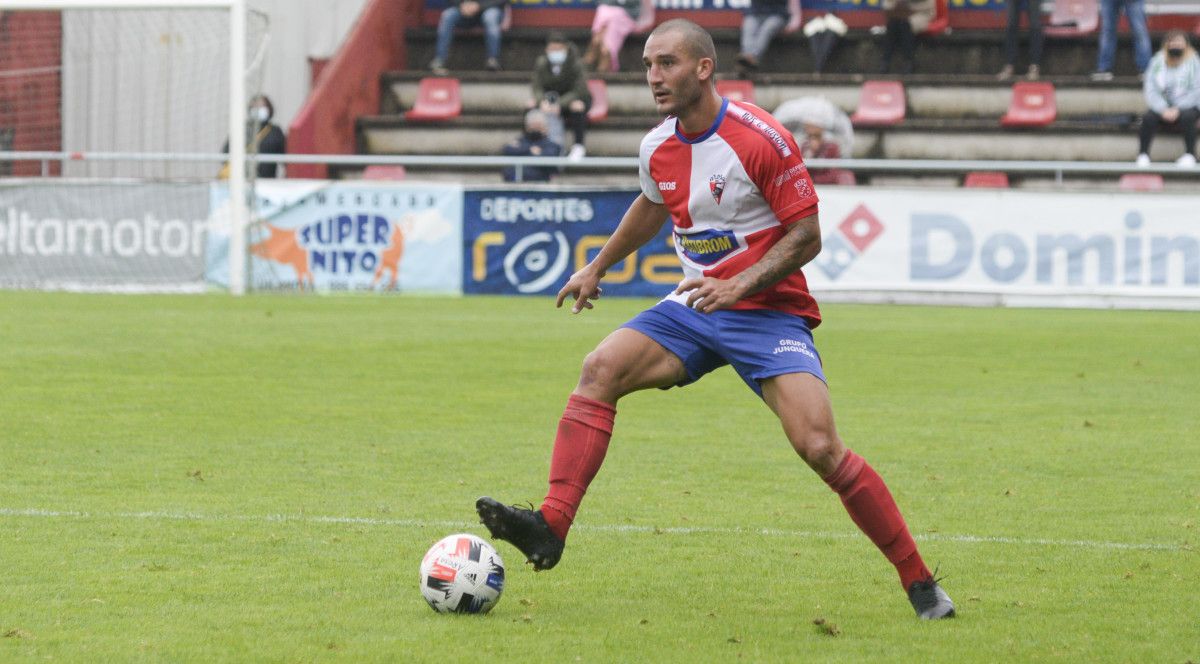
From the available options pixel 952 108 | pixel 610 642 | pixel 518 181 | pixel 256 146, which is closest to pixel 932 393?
pixel 610 642

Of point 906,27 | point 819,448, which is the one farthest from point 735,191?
point 906,27

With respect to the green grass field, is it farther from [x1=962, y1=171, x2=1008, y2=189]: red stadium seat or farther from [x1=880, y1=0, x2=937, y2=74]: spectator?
[x1=880, y1=0, x2=937, y2=74]: spectator

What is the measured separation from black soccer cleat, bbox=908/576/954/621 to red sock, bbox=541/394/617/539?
3.36 feet

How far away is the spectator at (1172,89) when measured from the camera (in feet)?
72.6

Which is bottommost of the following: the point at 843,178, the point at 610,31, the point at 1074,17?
the point at 843,178

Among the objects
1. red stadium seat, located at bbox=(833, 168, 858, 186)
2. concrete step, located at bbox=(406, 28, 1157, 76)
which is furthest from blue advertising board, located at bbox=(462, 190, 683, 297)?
concrete step, located at bbox=(406, 28, 1157, 76)

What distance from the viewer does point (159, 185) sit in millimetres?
20609

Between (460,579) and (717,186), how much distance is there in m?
1.44

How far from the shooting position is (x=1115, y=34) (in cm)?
2427

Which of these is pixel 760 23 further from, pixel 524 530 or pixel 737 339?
pixel 524 530

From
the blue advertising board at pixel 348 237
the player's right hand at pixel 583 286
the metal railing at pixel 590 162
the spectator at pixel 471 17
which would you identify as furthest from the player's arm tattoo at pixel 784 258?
the spectator at pixel 471 17

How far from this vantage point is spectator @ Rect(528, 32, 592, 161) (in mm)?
23328

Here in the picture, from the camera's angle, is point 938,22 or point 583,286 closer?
point 583,286

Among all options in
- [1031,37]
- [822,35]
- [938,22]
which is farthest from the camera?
[938,22]
